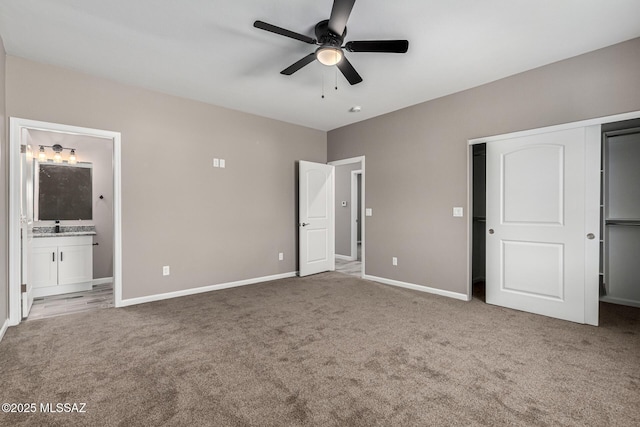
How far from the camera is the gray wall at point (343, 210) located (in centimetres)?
712

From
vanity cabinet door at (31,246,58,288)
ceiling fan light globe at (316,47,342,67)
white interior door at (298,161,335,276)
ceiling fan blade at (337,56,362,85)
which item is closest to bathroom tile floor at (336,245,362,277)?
A: white interior door at (298,161,335,276)

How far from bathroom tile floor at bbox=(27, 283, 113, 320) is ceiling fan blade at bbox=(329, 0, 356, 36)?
3.90 metres

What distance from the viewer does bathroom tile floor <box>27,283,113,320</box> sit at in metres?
3.48

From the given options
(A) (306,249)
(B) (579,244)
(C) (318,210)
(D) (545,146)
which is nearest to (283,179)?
(C) (318,210)

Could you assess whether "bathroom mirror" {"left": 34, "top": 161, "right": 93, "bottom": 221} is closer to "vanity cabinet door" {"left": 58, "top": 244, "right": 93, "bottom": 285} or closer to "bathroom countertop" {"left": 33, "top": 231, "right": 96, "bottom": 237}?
"bathroom countertop" {"left": 33, "top": 231, "right": 96, "bottom": 237}

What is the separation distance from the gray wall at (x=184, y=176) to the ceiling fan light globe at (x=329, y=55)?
246 centimetres

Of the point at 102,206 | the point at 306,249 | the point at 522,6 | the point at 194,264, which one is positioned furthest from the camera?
the point at 306,249

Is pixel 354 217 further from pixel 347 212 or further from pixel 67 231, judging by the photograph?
pixel 67 231

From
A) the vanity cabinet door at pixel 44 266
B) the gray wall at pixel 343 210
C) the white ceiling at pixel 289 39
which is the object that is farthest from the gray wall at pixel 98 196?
the gray wall at pixel 343 210

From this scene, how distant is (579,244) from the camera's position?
3051mm

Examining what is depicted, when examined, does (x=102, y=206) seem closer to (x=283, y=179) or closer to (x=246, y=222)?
(x=246, y=222)

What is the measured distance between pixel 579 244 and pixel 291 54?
3417mm

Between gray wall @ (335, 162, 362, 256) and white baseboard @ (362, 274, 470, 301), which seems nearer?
white baseboard @ (362, 274, 470, 301)

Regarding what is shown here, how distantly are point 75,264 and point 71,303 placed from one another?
75cm
